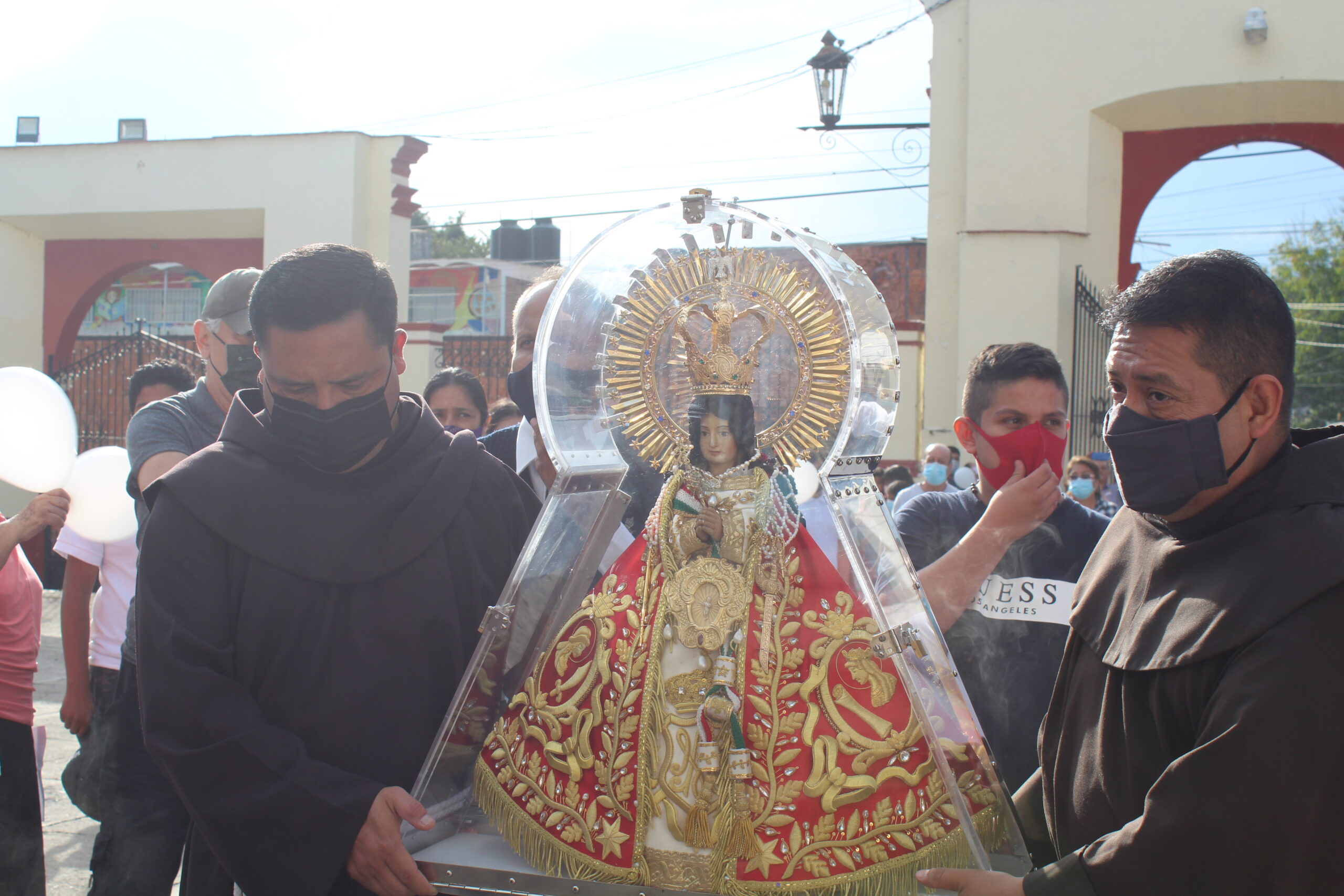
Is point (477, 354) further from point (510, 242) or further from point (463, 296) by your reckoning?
point (463, 296)

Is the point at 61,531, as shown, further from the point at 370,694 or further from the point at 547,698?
the point at 547,698

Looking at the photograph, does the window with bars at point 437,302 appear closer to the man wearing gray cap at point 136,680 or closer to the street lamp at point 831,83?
the street lamp at point 831,83

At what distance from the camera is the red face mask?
2.48 meters

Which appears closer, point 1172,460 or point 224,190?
point 1172,460

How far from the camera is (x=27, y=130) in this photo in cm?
1292

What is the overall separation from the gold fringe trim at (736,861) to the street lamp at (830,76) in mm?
8398

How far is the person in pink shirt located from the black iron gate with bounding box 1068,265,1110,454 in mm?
7356

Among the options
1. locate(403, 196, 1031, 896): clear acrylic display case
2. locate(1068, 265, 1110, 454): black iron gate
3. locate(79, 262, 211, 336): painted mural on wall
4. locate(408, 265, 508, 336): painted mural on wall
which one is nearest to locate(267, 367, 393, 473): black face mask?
locate(403, 196, 1031, 896): clear acrylic display case

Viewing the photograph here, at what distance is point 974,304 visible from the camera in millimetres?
8555

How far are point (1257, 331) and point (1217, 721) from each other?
0.60m

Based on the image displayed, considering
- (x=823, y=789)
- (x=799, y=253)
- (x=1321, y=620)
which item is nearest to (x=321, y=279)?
(x=799, y=253)

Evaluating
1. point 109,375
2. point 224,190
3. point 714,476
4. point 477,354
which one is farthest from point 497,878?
point 109,375

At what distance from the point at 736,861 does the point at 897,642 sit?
479mm

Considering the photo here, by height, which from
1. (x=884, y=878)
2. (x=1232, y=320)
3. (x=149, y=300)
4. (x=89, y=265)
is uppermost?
(x=149, y=300)
